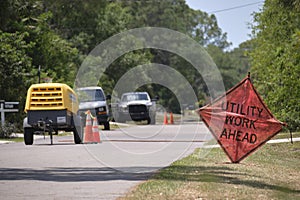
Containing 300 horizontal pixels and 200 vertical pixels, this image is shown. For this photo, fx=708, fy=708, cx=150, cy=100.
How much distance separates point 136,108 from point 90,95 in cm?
1003

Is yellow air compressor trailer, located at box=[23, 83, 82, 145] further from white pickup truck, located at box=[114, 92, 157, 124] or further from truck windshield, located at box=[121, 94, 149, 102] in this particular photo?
truck windshield, located at box=[121, 94, 149, 102]

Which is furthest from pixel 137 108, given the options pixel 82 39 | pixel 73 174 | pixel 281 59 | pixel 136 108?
pixel 73 174

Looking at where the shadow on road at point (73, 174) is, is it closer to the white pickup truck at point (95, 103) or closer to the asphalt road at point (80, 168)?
the asphalt road at point (80, 168)

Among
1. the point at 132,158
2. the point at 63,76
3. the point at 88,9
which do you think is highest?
the point at 88,9

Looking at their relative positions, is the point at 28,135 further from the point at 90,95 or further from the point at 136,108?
the point at 136,108

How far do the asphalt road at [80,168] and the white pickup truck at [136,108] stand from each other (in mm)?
21026

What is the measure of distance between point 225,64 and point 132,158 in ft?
326

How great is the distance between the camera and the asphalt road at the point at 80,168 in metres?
11.9

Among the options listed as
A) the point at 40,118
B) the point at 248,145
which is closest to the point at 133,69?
the point at 40,118

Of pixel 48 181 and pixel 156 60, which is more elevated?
pixel 156 60

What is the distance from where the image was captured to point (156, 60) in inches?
3780

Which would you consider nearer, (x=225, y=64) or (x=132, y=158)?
(x=132, y=158)

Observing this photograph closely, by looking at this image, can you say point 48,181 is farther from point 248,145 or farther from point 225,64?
point 225,64

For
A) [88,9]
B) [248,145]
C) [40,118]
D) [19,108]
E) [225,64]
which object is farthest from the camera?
[225,64]
